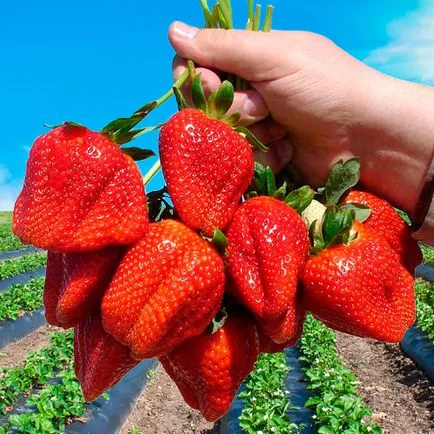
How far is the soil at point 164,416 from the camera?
7844 mm

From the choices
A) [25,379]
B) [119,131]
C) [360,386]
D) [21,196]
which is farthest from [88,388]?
[360,386]

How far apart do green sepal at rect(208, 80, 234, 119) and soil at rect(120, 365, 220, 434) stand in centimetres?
703

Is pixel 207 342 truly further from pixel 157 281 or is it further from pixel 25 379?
pixel 25 379

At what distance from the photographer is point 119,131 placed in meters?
1.18

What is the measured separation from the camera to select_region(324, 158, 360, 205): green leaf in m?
1.33

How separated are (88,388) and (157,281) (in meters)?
0.33

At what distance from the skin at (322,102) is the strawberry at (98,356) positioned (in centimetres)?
55

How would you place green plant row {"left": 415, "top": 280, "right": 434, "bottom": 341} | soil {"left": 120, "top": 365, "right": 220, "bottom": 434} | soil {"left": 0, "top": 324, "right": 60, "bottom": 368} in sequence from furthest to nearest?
green plant row {"left": 415, "top": 280, "right": 434, "bottom": 341}, soil {"left": 0, "top": 324, "right": 60, "bottom": 368}, soil {"left": 120, "top": 365, "right": 220, "bottom": 434}

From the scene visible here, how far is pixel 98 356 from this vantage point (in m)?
1.21

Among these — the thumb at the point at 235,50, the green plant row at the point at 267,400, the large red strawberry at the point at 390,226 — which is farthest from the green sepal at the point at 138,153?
the green plant row at the point at 267,400

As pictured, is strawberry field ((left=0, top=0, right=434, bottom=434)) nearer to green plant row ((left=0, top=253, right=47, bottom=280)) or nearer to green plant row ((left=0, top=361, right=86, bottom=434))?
green plant row ((left=0, top=361, right=86, bottom=434))

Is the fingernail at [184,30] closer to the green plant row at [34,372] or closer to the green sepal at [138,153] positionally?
the green sepal at [138,153]

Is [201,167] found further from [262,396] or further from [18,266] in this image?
[18,266]

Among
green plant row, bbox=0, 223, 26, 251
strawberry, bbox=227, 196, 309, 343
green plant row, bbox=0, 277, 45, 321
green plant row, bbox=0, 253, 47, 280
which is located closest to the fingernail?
strawberry, bbox=227, 196, 309, 343
